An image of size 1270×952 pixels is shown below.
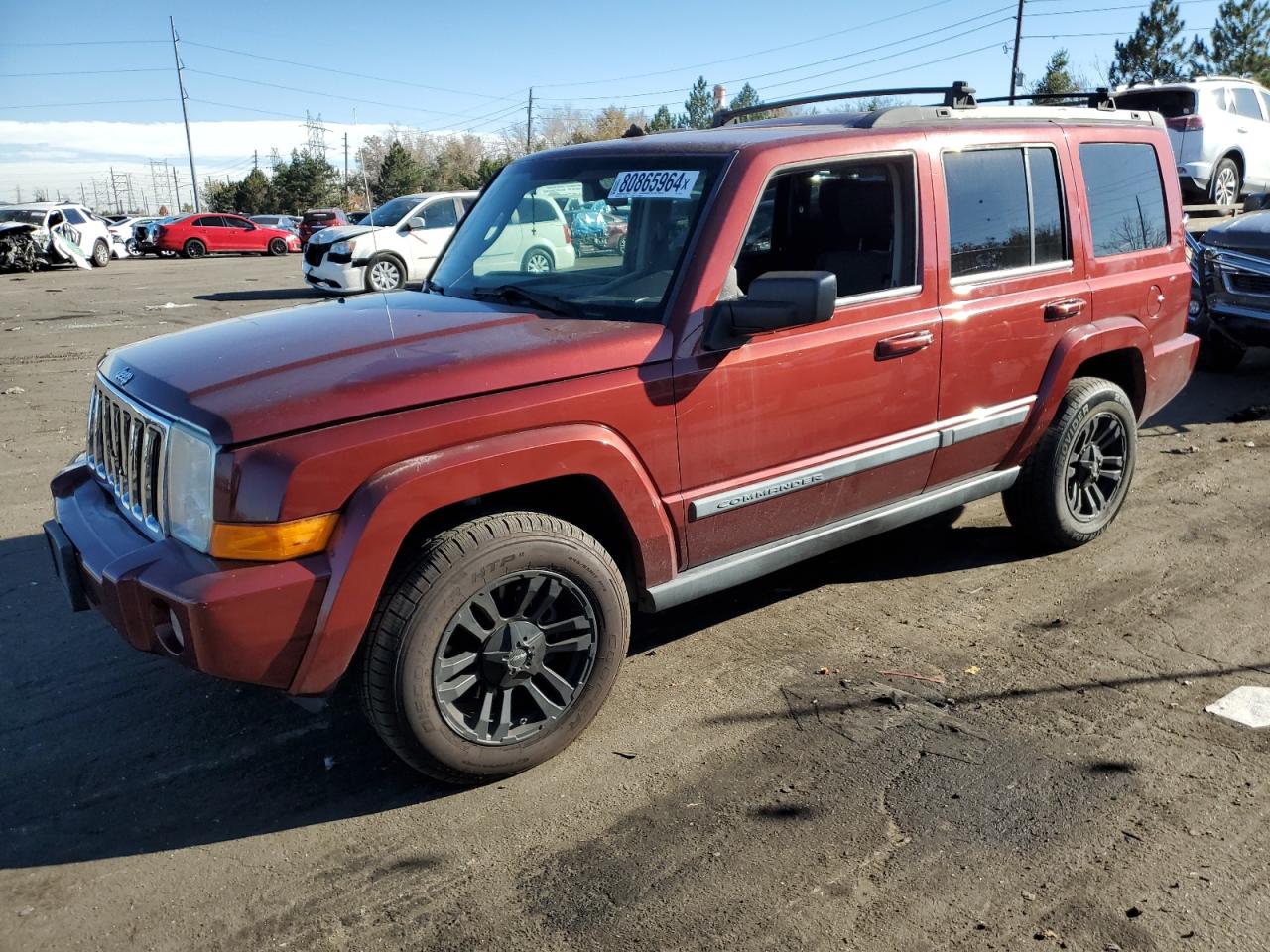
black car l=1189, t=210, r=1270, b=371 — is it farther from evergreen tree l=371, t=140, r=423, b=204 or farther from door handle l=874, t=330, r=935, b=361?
evergreen tree l=371, t=140, r=423, b=204

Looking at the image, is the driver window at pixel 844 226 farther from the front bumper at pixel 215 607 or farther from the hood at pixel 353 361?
the front bumper at pixel 215 607

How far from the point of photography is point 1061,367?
4.62 metres

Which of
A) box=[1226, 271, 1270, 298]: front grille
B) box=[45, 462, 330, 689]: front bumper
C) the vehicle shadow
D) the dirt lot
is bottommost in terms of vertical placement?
the vehicle shadow

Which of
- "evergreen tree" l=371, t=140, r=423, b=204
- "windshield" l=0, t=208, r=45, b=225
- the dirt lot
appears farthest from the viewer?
"evergreen tree" l=371, t=140, r=423, b=204

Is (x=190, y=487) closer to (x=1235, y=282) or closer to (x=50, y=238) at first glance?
(x=1235, y=282)

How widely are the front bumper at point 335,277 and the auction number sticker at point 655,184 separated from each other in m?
13.5

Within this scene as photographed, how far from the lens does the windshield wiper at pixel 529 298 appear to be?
3.65 metres

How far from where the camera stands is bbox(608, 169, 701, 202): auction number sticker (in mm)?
3699

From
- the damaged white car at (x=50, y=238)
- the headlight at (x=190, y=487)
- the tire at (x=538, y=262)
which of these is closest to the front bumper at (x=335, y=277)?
the damaged white car at (x=50, y=238)

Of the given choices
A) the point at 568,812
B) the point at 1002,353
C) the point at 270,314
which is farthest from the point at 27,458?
the point at 1002,353

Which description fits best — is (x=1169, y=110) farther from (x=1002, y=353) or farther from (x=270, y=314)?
(x=270, y=314)

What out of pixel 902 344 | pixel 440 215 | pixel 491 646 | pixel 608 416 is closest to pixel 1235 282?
pixel 902 344

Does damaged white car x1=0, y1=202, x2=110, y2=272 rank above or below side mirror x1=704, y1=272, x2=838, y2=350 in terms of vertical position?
below

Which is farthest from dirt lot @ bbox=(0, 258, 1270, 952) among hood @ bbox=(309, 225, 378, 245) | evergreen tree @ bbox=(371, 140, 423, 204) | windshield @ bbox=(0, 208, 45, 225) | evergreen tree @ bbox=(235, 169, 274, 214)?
evergreen tree @ bbox=(235, 169, 274, 214)
